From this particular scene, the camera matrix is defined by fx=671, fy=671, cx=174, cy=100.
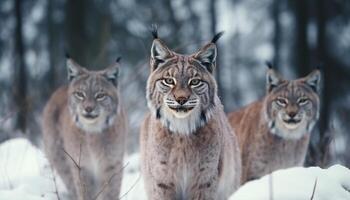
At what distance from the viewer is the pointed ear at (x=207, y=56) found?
4.89m

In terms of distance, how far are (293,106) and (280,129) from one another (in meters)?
0.32

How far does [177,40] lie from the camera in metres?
17.9

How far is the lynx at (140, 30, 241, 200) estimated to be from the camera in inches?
185

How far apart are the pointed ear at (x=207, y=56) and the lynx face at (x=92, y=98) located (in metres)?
2.63

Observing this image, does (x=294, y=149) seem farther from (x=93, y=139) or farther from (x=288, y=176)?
(x=288, y=176)

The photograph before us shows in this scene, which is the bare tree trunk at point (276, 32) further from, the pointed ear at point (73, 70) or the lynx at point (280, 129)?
the pointed ear at point (73, 70)


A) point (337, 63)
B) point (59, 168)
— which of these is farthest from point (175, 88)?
point (337, 63)

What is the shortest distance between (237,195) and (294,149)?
359cm

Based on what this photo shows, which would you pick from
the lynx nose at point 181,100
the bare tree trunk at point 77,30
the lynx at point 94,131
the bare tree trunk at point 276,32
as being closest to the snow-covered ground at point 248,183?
the lynx at point 94,131

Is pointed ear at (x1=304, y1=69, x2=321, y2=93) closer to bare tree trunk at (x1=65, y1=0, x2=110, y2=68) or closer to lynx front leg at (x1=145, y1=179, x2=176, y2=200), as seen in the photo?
lynx front leg at (x1=145, y1=179, x2=176, y2=200)

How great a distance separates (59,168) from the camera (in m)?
7.91

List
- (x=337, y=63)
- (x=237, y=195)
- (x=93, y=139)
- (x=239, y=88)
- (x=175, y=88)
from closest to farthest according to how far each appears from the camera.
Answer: (x=237, y=195), (x=175, y=88), (x=93, y=139), (x=337, y=63), (x=239, y=88)

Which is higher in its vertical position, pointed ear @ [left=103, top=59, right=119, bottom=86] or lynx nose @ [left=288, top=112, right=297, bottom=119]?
pointed ear @ [left=103, top=59, right=119, bottom=86]

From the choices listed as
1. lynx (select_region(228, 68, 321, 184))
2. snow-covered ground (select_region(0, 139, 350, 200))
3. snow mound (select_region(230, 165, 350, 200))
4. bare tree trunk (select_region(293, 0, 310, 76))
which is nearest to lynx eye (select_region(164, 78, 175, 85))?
snow-covered ground (select_region(0, 139, 350, 200))
